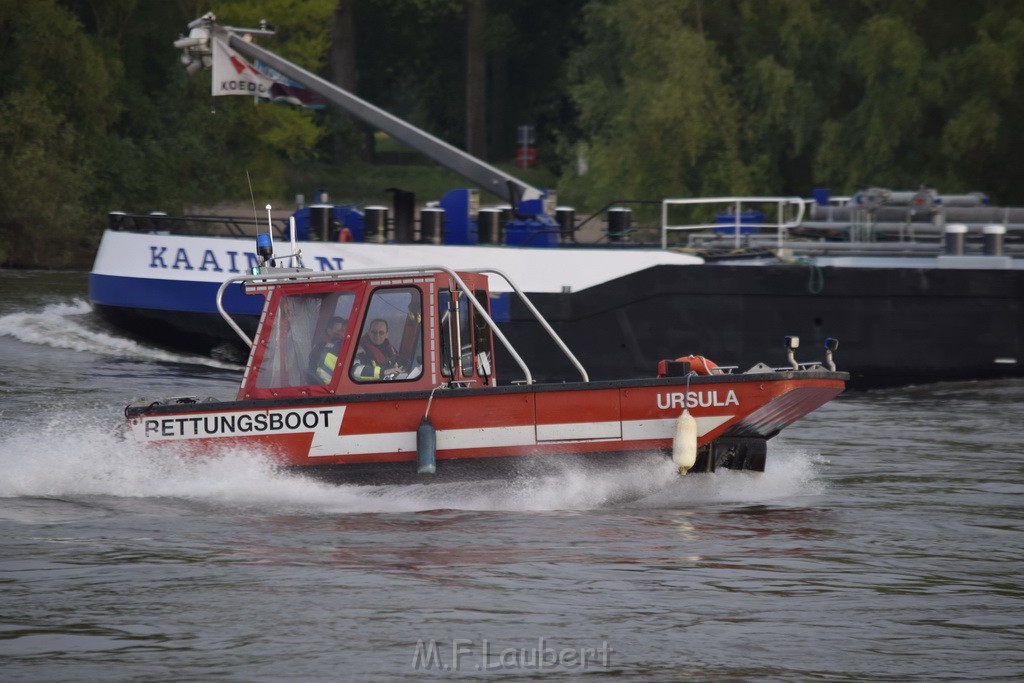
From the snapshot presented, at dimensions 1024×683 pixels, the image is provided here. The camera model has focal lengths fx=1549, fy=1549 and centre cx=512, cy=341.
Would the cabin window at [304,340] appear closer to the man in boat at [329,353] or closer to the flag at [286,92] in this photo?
Answer: the man in boat at [329,353]

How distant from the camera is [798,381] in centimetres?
1168

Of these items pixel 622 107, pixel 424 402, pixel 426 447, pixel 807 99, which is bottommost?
pixel 426 447

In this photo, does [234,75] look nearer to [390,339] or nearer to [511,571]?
[390,339]

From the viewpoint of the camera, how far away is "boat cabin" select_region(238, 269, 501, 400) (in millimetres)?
12070

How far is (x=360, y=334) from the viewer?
12.1m

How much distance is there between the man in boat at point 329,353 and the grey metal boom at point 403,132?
11.6m

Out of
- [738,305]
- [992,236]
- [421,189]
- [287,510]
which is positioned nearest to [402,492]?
[287,510]

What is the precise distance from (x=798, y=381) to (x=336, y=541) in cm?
365

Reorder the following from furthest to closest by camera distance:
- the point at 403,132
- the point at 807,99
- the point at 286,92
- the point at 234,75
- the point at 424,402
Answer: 1. the point at 807,99
2. the point at 286,92
3. the point at 403,132
4. the point at 234,75
5. the point at 424,402

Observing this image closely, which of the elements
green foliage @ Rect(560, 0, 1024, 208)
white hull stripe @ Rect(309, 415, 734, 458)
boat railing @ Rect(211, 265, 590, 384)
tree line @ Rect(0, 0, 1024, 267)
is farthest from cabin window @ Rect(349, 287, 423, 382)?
green foliage @ Rect(560, 0, 1024, 208)

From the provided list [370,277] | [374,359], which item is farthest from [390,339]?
[370,277]

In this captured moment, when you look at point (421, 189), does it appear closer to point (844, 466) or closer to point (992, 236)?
point (992, 236)

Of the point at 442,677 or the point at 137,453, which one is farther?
the point at 137,453

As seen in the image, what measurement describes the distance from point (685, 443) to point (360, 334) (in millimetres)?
2666
